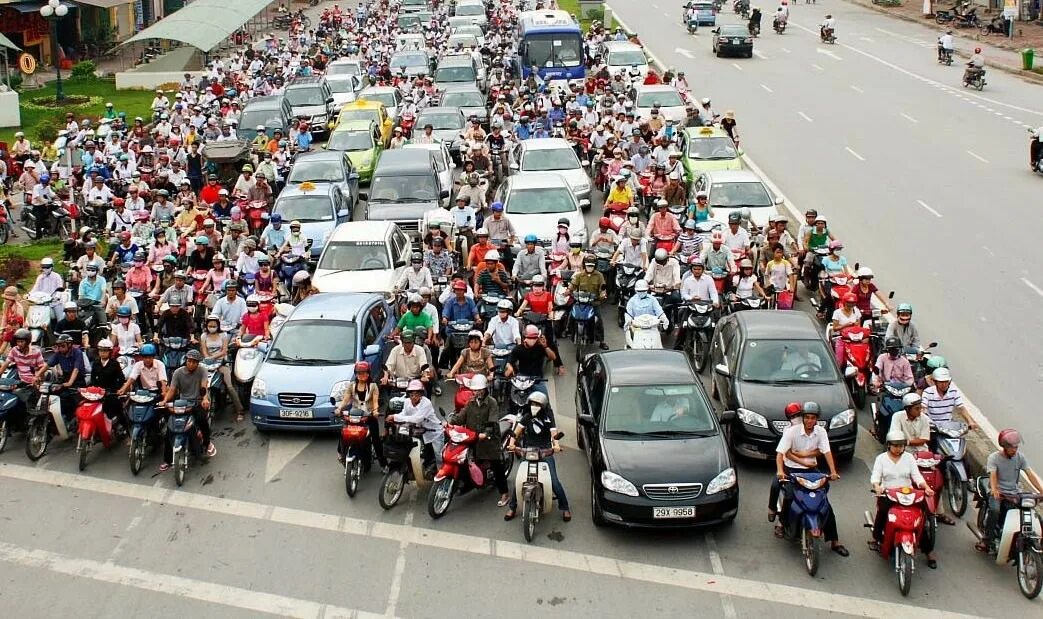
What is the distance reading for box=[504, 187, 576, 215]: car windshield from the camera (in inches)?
893

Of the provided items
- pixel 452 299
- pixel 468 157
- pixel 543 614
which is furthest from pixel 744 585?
pixel 468 157

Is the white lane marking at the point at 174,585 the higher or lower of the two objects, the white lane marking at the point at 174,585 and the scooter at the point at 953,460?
the lower

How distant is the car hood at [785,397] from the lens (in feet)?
45.3

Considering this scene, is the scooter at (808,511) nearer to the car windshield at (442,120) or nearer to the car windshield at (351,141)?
the car windshield at (351,141)

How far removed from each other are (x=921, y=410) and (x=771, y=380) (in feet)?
6.80

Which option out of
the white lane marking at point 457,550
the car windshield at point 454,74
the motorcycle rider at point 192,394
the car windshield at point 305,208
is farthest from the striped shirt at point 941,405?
the car windshield at point 454,74

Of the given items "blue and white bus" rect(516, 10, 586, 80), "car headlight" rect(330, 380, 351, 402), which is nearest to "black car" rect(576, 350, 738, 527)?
"car headlight" rect(330, 380, 351, 402)

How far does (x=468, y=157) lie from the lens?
90.8 ft

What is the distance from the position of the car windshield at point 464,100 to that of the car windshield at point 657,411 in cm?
2327

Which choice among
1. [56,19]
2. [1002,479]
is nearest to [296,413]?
[1002,479]

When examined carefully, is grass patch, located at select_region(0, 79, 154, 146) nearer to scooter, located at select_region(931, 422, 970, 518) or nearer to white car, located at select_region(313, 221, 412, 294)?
white car, located at select_region(313, 221, 412, 294)

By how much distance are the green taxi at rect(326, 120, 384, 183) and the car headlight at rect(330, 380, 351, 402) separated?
14846 mm

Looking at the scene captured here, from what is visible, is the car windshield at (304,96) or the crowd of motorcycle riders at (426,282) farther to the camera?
the car windshield at (304,96)

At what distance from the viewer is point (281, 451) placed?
15055 millimetres
